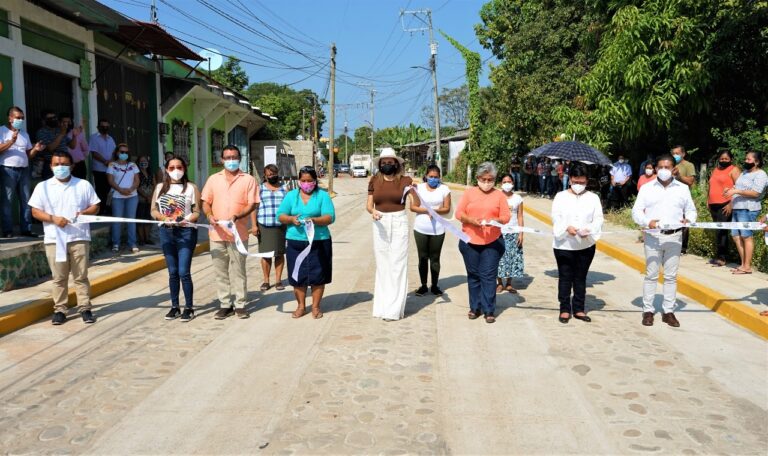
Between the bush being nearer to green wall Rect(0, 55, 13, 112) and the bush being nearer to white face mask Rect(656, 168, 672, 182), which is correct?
white face mask Rect(656, 168, 672, 182)

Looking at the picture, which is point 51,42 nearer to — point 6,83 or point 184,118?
point 6,83

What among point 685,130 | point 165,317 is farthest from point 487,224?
point 685,130

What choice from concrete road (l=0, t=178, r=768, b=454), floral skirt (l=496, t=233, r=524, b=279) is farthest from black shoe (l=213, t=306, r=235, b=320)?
floral skirt (l=496, t=233, r=524, b=279)

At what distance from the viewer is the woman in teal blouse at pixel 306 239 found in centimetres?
704

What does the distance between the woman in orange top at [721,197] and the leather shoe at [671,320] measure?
3.36 m

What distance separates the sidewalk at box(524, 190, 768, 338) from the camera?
693 cm

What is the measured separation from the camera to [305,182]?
7.02 metres

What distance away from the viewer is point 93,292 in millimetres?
8172

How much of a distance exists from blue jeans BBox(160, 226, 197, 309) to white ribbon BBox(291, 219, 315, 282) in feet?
3.73

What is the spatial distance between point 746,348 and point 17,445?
6.08 metres

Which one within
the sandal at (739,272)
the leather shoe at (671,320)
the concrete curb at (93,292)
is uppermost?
the sandal at (739,272)

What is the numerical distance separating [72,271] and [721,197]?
891cm

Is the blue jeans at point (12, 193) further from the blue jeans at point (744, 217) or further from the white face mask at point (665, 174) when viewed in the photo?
the blue jeans at point (744, 217)

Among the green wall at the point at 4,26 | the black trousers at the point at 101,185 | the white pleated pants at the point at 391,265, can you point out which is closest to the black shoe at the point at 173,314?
the white pleated pants at the point at 391,265
